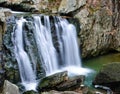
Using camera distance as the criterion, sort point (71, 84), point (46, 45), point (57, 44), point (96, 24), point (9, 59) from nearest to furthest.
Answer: point (71, 84)
point (9, 59)
point (46, 45)
point (57, 44)
point (96, 24)

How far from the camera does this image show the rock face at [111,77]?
1245 cm

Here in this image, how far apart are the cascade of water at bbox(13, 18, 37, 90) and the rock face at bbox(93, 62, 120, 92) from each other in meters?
2.53

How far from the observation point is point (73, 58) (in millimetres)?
16469

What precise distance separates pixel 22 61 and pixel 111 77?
11.6 ft

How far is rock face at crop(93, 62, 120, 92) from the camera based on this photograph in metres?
12.4

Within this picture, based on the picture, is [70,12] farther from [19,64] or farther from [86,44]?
[19,64]

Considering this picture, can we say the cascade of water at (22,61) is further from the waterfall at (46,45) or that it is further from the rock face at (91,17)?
the rock face at (91,17)

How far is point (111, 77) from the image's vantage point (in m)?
12.5

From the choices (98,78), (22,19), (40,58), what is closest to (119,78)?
(98,78)

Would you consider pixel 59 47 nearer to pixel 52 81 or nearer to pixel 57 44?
pixel 57 44

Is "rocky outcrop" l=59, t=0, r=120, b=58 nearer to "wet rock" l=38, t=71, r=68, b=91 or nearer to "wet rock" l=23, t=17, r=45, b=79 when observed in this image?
"wet rock" l=23, t=17, r=45, b=79

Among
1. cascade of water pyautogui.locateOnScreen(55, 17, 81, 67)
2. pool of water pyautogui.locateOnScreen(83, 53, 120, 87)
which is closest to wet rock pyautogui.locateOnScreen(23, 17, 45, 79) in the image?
cascade of water pyautogui.locateOnScreen(55, 17, 81, 67)

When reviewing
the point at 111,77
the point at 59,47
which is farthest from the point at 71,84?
the point at 59,47

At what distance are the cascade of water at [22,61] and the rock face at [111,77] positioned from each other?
2531 mm
